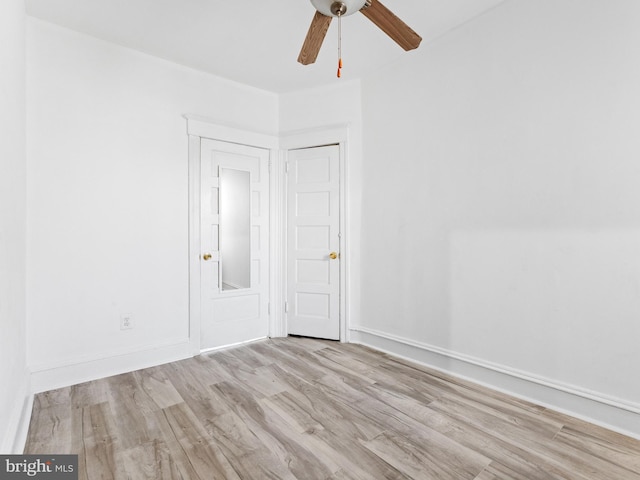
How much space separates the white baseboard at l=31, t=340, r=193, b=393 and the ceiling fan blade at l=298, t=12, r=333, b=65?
2.61 m

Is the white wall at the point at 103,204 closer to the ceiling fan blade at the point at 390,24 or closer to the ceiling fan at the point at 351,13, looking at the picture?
the ceiling fan at the point at 351,13

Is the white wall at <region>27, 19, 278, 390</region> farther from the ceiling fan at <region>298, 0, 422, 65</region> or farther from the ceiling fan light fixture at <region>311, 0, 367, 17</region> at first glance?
the ceiling fan light fixture at <region>311, 0, 367, 17</region>

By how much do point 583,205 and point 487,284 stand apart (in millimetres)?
792

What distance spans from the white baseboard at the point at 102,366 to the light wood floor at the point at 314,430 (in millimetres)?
95

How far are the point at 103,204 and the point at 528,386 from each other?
135 inches

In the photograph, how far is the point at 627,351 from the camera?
6.24ft

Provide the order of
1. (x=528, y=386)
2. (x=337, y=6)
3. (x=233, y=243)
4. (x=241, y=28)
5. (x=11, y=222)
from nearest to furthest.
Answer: (x=11, y=222) < (x=337, y=6) < (x=528, y=386) < (x=241, y=28) < (x=233, y=243)

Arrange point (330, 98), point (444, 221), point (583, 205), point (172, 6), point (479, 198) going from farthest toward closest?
point (330, 98), point (444, 221), point (479, 198), point (172, 6), point (583, 205)

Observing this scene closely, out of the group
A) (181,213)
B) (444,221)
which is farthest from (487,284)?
(181,213)

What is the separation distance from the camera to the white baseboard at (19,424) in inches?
59.9

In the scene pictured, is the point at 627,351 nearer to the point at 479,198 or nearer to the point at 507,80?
the point at 479,198

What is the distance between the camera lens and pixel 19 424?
1.80 m

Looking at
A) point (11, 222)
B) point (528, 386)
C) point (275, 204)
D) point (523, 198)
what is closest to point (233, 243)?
point (275, 204)

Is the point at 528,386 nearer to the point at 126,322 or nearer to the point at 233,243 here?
the point at 233,243
